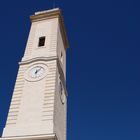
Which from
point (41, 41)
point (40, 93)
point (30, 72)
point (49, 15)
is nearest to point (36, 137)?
point (40, 93)

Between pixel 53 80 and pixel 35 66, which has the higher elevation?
pixel 35 66

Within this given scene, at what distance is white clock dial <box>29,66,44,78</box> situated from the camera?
26756 mm

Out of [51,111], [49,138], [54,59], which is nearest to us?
[49,138]

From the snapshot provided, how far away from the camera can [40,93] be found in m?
24.9

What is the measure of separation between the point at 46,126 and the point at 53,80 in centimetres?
476

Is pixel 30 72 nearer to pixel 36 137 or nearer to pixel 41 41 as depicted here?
pixel 41 41

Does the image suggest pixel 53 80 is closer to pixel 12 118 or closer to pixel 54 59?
pixel 54 59

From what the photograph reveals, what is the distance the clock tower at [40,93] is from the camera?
22481 mm

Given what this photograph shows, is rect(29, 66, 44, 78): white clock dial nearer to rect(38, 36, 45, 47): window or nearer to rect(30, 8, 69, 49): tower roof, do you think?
rect(38, 36, 45, 47): window

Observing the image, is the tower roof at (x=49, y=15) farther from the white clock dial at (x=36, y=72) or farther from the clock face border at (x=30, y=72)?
the white clock dial at (x=36, y=72)

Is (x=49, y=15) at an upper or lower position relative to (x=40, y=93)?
upper

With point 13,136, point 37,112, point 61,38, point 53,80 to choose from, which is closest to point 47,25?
point 61,38

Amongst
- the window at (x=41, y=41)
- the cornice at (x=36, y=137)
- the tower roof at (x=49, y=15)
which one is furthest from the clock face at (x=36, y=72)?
the tower roof at (x=49, y=15)

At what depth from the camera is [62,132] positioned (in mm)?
25594
